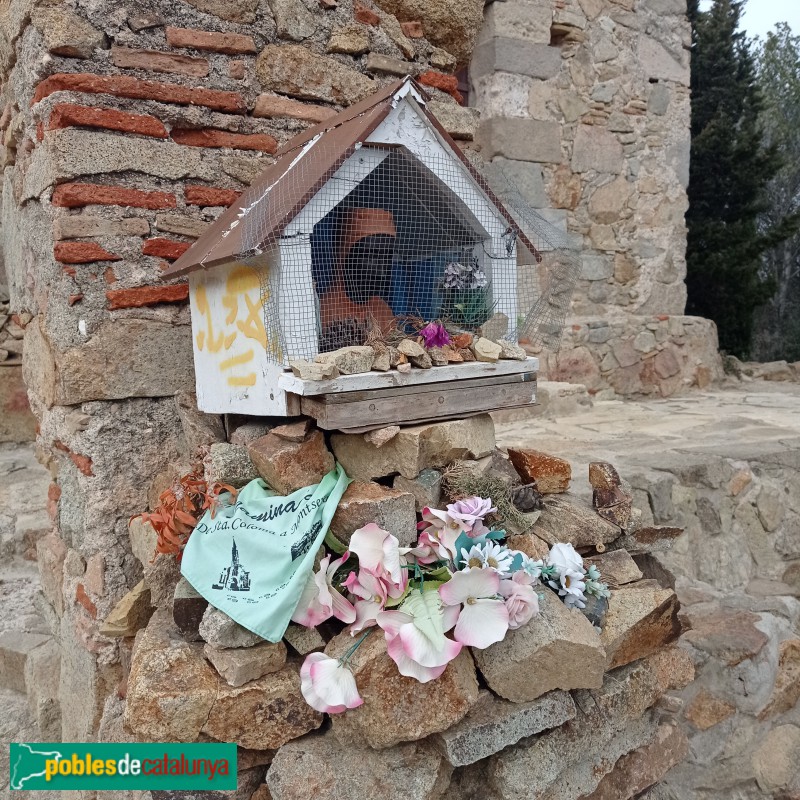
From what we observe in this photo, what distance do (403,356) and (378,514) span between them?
37cm

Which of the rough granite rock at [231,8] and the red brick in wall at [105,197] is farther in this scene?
the rough granite rock at [231,8]

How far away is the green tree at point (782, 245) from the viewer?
1072 cm

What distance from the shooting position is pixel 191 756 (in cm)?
147

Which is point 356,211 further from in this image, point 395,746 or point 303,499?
point 395,746

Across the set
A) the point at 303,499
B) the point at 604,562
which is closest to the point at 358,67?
the point at 303,499

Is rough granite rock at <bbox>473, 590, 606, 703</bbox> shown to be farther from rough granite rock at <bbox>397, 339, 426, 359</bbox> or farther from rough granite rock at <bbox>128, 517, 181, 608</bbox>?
rough granite rock at <bbox>128, 517, 181, 608</bbox>

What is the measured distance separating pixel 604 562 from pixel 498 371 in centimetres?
59

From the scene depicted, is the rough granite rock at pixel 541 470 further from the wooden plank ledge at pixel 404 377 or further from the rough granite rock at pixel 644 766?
the rough granite rock at pixel 644 766

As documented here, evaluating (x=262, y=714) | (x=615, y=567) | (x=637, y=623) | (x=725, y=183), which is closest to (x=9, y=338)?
(x=262, y=714)

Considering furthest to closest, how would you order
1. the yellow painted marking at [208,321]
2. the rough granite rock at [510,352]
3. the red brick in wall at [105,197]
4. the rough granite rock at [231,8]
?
the rough granite rock at [231,8] < the red brick in wall at [105,197] < the yellow painted marking at [208,321] < the rough granite rock at [510,352]

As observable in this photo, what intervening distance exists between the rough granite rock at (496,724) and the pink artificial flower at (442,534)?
31 cm

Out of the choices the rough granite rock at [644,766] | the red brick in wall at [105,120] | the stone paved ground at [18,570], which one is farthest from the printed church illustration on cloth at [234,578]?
the stone paved ground at [18,570]

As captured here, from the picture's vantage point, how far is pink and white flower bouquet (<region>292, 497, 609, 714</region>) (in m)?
1.43
